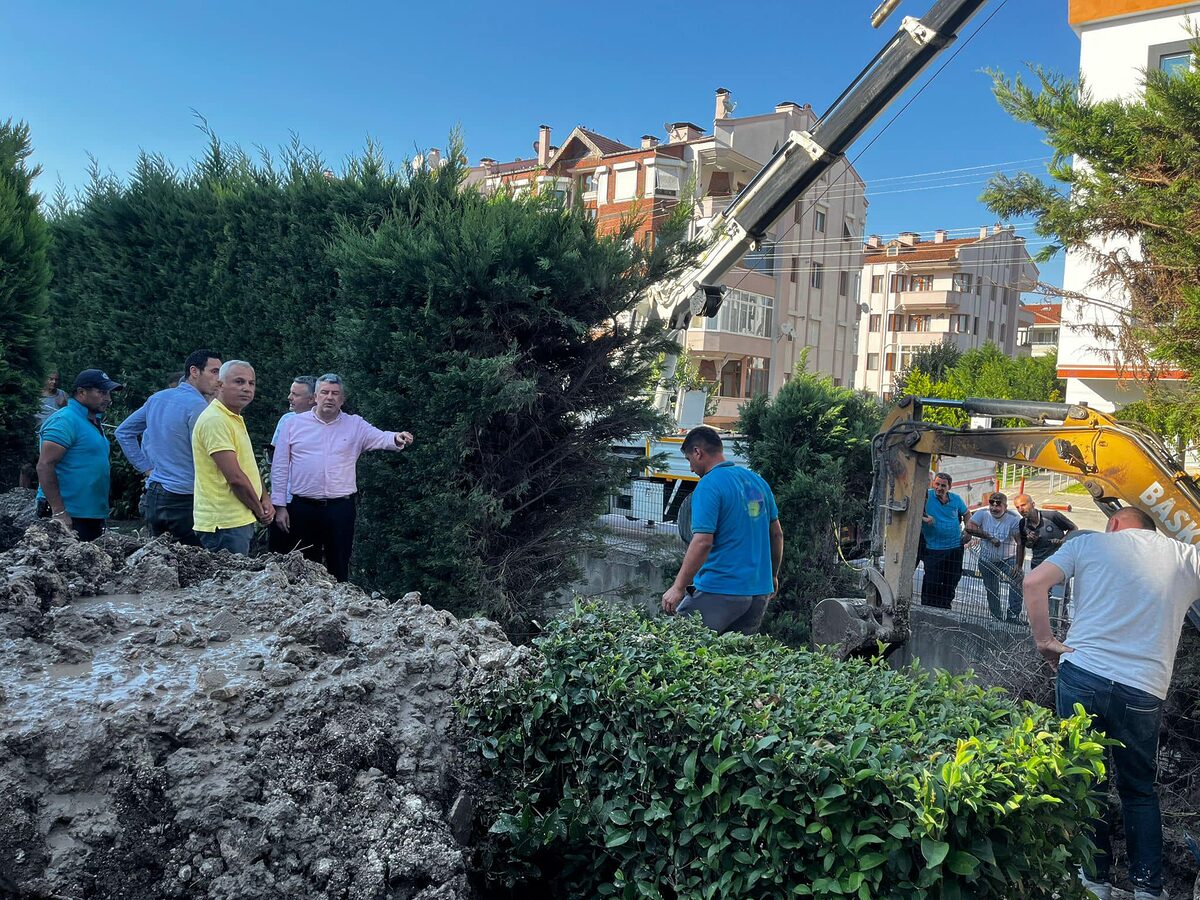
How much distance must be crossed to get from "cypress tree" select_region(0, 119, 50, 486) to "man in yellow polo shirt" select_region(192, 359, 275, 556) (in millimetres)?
1925

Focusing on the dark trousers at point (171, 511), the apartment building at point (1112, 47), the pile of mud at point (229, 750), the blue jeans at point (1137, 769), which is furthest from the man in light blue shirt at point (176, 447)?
the apartment building at point (1112, 47)

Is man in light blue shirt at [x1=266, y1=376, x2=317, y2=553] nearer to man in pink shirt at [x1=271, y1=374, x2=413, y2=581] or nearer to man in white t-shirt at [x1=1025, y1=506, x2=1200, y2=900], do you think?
man in pink shirt at [x1=271, y1=374, x2=413, y2=581]

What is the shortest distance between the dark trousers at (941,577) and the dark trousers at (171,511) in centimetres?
701

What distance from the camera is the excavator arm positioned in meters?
10.7

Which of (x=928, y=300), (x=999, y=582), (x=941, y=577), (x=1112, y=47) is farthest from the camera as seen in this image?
(x=928, y=300)

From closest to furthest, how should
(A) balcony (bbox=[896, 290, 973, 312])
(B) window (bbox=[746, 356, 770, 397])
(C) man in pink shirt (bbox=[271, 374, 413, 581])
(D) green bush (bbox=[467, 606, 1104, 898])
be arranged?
(D) green bush (bbox=[467, 606, 1104, 898]) < (C) man in pink shirt (bbox=[271, 374, 413, 581]) < (B) window (bbox=[746, 356, 770, 397]) < (A) balcony (bbox=[896, 290, 973, 312])

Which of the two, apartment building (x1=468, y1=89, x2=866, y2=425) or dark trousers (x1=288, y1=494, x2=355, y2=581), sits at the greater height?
apartment building (x1=468, y1=89, x2=866, y2=425)

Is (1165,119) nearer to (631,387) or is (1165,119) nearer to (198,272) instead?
(631,387)

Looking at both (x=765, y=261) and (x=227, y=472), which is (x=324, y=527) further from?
(x=765, y=261)

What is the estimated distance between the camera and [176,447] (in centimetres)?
650

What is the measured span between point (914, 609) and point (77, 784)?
7880 mm

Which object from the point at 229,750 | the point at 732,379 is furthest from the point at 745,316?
the point at 229,750

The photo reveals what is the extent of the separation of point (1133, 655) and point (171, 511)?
20.7 feet

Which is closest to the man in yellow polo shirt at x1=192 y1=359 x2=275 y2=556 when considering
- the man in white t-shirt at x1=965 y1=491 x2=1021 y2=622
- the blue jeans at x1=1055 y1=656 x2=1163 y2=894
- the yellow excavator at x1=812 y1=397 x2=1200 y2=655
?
the yellow excavator at x1=812 y1=397 x2=1200 y2=655
